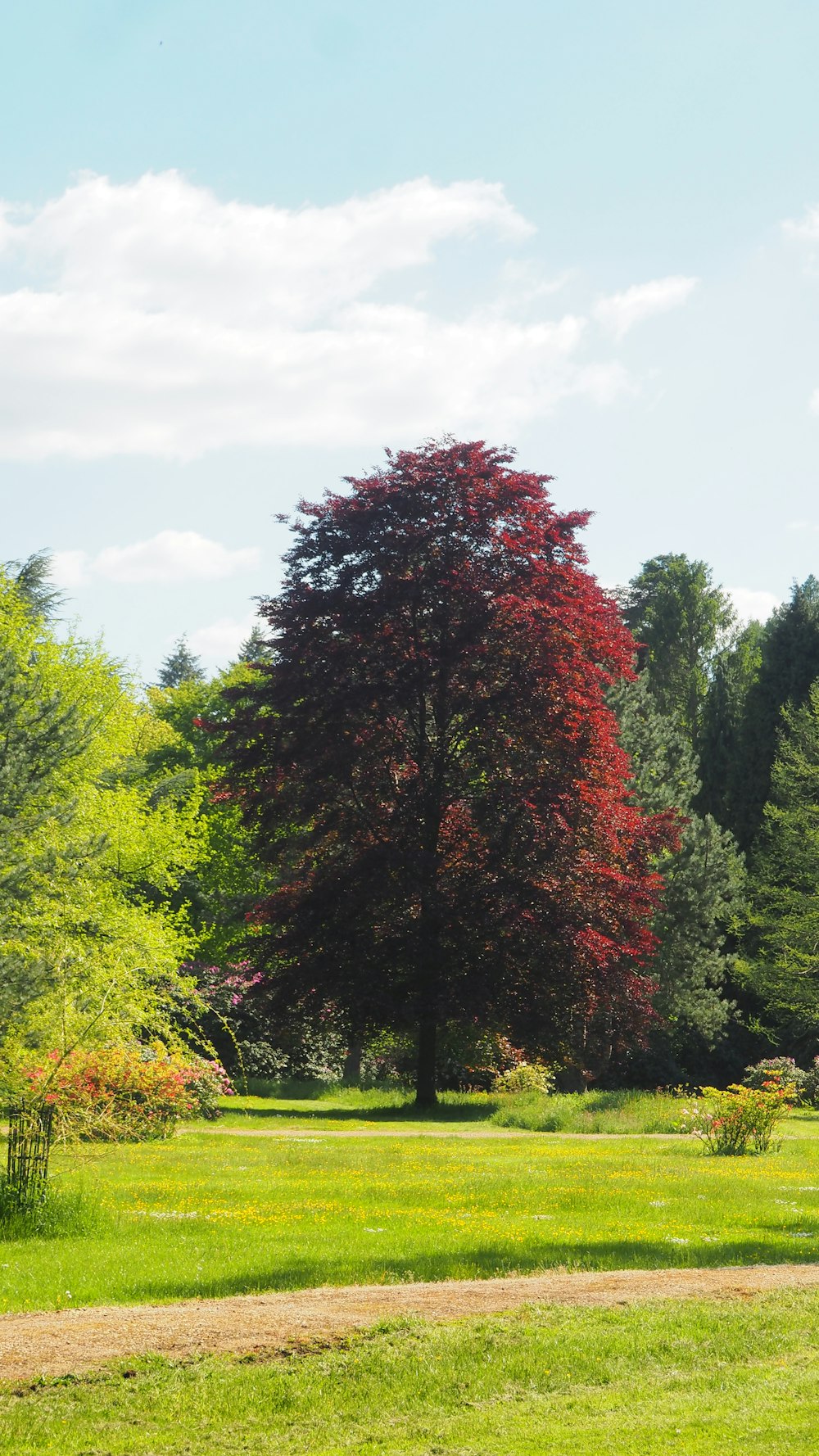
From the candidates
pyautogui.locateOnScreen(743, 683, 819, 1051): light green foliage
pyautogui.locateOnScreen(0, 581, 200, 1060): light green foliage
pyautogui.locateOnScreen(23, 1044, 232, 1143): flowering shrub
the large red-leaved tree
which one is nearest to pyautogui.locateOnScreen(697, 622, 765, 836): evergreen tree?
pyautogui.locateOnScreen(743, 683, 819, 1051): light green foliage

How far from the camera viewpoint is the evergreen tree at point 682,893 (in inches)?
1575

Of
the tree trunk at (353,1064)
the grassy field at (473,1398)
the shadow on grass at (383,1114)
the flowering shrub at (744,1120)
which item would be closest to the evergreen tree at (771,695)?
the tree trunk at (353,1064)

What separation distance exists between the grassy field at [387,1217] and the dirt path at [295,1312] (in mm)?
719

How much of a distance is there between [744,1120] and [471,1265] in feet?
37.0

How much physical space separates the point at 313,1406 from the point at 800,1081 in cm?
2856

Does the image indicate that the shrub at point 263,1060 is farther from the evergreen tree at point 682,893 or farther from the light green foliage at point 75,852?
the evergreen tree at point 682,893

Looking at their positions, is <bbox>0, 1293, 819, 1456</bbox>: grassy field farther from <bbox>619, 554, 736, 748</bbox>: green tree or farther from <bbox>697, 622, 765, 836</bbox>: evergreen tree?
<bbox>619, 554, 736, 748</bbox>: green tree

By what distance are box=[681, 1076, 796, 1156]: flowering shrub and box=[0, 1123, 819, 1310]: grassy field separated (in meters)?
0.89

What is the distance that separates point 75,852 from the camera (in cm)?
2472

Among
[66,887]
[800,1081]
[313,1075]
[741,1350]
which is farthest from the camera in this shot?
[313,1075]

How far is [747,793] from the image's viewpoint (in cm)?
5141

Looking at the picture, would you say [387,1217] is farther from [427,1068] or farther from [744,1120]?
[427,1068]

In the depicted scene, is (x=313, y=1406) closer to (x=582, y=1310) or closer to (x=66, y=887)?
(x=582, y=1310)

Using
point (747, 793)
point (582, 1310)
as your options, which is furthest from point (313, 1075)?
point (582, 1310)
